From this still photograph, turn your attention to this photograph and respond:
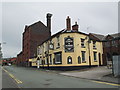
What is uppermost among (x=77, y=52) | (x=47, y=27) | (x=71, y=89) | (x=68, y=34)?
(x=47, y=27)

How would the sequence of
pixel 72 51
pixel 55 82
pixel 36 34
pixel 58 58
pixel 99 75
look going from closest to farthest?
pixel 55 82 → pixel 99 75 → pixel 72 51 → pixel 58 58 → pixel 36 34

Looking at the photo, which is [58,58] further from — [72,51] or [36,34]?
[36,34]

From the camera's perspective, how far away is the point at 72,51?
94.6 ft

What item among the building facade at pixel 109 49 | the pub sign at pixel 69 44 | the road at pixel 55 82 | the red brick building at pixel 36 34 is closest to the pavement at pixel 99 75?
the road at pixel 55 82

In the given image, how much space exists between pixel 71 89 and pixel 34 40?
47.7m

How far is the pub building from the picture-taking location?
94.1 feet

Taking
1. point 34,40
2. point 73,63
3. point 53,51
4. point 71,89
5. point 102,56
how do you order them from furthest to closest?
point 34,40
point 102,56
point 53,51
point 73,63
point 71,89

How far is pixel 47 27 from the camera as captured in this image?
5828 centimetres

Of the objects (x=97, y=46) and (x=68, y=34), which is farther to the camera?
(x=97, y=46)

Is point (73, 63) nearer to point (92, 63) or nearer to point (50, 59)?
point (92, 63)

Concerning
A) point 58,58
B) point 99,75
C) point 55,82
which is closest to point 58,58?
point 58,58

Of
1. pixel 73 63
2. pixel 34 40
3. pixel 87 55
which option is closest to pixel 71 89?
pixel 73 63

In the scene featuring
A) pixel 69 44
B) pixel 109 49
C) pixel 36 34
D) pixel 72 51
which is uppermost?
pixel 36 34

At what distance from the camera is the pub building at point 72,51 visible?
94.1 feet
